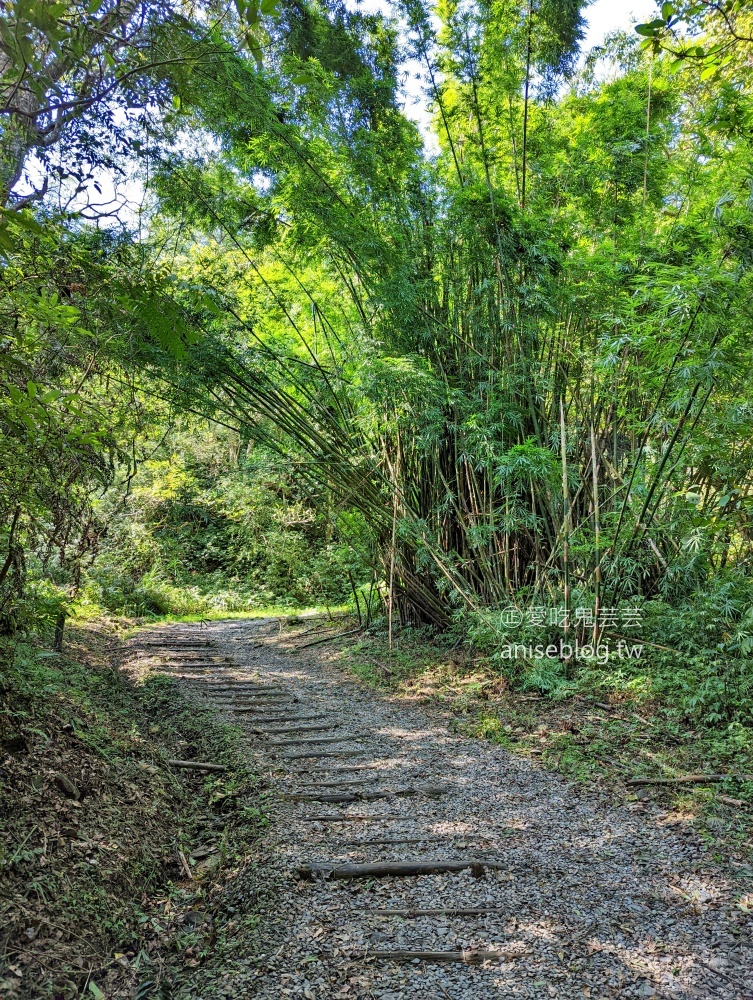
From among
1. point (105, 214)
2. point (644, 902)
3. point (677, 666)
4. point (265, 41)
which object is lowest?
point (644, 902)

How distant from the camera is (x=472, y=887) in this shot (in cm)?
205

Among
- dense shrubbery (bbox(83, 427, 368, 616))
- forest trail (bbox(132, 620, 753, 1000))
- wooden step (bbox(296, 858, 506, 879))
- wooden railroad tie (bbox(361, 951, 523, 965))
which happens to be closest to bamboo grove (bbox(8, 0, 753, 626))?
forest trail (bbox(132, 620, 753, 1000))

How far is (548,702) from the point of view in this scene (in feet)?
12.4

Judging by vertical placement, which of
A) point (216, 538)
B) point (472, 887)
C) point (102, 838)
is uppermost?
point (216, 538)

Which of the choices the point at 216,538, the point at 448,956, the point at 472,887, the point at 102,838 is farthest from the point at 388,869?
the point at 216,538

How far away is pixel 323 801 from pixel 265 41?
16.1 feet

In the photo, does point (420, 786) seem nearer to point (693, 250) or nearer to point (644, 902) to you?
point (644, 902)

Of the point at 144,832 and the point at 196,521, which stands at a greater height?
the point at 196,521

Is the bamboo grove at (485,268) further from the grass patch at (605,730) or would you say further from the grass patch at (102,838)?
the grass patch at (102,838)

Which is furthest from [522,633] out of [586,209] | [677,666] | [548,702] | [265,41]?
[265,41]

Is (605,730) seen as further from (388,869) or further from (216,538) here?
(216,538)

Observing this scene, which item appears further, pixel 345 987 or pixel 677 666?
pixel 677 666

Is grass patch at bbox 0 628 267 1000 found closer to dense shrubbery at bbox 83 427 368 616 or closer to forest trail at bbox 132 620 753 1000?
forest trail at bbox 132 620 753 1000

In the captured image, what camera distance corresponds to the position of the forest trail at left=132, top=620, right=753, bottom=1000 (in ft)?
5.41
